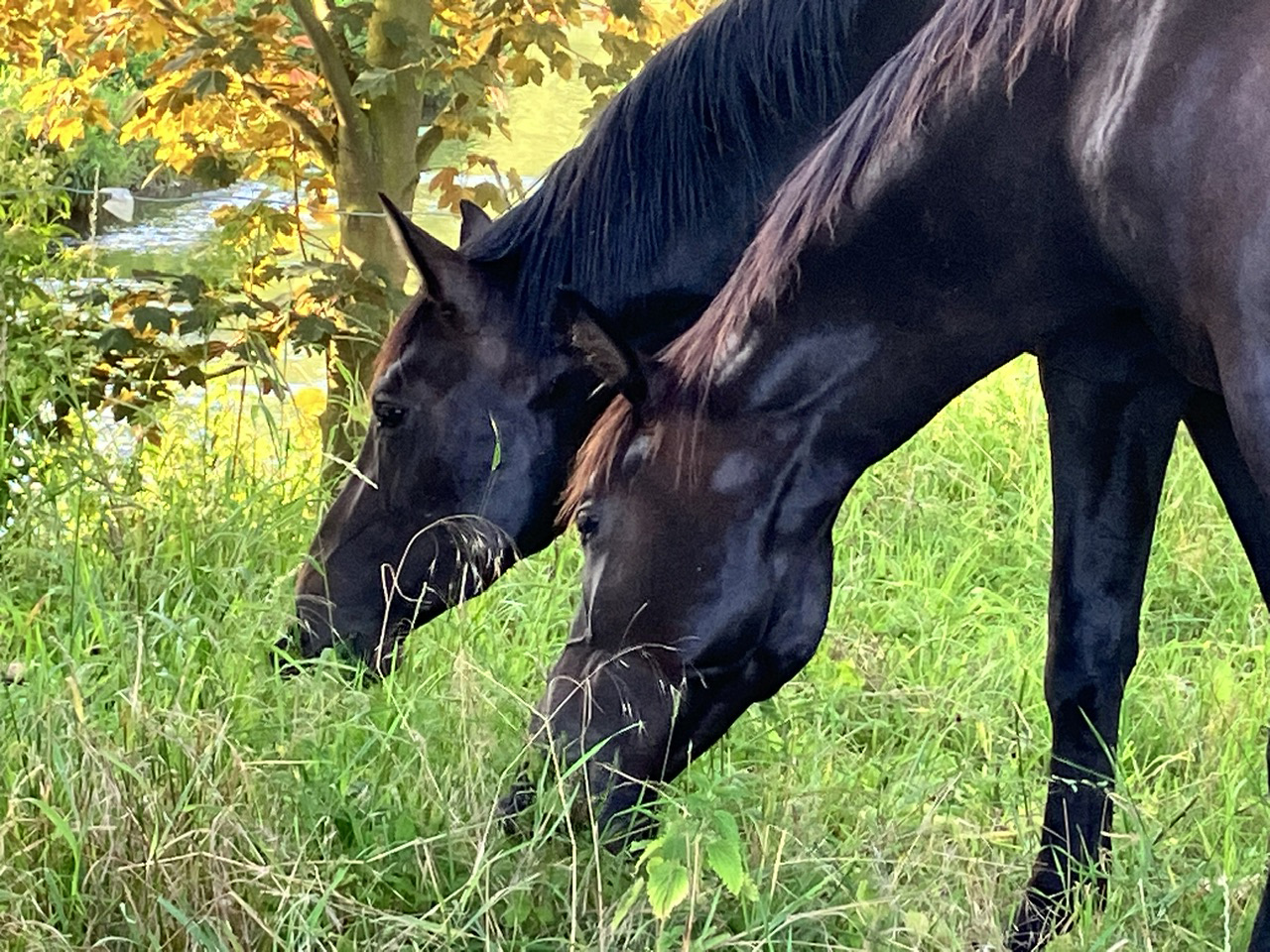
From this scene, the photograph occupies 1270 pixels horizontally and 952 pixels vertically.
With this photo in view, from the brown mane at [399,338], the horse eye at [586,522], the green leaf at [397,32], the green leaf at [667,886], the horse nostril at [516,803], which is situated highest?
the green leaf at [397,32]

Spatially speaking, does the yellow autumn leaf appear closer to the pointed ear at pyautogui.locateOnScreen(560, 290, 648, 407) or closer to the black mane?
the black mane

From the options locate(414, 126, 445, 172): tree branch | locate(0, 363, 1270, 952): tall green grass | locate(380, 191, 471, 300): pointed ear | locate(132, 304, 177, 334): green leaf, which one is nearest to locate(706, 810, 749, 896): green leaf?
locate(0, 363, 1270, 952): tall green grass

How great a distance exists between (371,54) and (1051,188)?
2460mm

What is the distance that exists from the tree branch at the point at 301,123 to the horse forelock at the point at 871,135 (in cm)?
227

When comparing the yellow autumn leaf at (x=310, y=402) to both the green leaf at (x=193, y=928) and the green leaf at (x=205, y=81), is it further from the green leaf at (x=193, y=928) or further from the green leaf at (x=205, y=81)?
the green leaf at (x=193, y=928)

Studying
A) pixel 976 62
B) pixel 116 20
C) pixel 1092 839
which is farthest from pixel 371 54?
pixel 1092 839

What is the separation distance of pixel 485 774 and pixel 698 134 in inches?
45.2

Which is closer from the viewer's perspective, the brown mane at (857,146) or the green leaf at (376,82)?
the brown mane at (857,146)

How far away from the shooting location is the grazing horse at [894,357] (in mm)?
1721

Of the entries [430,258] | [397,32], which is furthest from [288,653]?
[397,32]

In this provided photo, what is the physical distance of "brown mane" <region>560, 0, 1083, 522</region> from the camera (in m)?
1.82

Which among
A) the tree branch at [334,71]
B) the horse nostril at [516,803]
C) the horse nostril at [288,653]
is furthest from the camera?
the tree branch at [334,71]

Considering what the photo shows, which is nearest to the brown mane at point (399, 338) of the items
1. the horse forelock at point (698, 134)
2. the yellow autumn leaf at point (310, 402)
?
the horse forelock at point (698, 134)

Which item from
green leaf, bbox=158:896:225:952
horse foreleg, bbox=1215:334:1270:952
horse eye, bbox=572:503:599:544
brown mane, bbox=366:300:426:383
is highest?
horse foreleg, bbox=1215:334:1270:952
